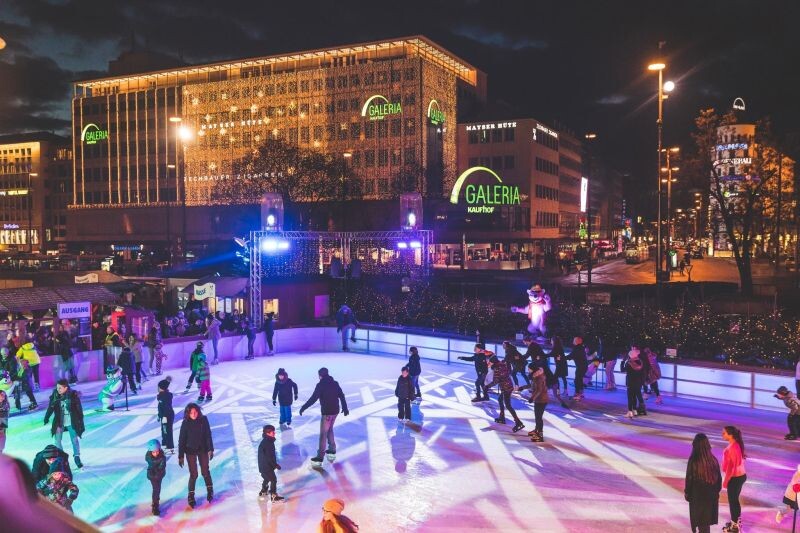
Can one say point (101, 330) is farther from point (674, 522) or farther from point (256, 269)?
point (674, 522)

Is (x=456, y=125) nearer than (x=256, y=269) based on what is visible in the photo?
No

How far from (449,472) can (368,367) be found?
393 inches

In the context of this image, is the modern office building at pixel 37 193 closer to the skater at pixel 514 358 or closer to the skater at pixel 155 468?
the skater at pixel 514 358

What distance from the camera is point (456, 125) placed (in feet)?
259

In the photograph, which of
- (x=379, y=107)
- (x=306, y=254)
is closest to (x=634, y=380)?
(x=306, y=254)

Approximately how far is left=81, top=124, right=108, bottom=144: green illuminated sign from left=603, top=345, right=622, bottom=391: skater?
3420 inches

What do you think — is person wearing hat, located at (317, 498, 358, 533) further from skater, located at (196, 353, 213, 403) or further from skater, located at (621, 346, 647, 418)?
skater, located at (196, 353, 213, 403)

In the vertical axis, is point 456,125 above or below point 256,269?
above

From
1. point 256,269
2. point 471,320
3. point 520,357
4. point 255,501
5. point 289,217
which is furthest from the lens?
point 289,217

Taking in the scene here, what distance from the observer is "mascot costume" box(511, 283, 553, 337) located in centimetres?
2059

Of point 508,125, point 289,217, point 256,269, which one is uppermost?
point 508,125

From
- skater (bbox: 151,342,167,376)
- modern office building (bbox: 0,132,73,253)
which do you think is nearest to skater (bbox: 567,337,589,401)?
skater (bbox: 151,342,167,376)

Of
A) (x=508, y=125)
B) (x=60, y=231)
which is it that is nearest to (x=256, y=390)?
(x=508, y=125)

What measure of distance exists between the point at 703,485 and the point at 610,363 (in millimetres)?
9869
